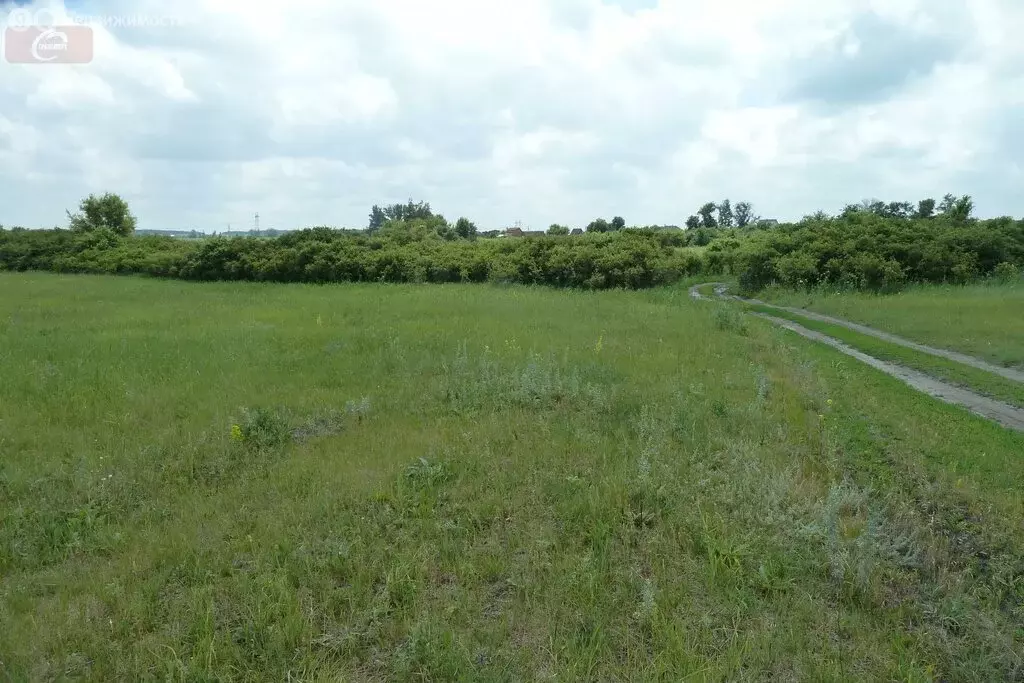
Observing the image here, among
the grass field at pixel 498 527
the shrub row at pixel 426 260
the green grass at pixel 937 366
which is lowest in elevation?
the grass field at pixel 498 527

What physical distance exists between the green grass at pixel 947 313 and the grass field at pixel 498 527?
193 inches

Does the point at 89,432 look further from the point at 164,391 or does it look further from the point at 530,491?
the point at 530,491

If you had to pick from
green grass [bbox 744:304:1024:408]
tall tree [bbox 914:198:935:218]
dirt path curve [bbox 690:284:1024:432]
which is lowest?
dirt path curve [bbox 690:284:1024:432]

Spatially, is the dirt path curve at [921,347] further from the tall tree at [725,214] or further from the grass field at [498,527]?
the tall tree at [725,214]

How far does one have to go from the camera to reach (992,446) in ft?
24.3

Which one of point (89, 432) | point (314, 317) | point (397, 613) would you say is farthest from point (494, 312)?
point (397, 613)

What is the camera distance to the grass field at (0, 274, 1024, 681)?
12.7ft

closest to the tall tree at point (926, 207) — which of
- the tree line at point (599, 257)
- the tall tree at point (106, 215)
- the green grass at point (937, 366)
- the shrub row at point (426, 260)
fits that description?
the tree line at point (599, 257)

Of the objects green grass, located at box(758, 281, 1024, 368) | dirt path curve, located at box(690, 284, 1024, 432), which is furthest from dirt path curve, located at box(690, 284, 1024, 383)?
dirt path curve, located at box(690, 284, 1024, 432)

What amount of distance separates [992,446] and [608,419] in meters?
4.25

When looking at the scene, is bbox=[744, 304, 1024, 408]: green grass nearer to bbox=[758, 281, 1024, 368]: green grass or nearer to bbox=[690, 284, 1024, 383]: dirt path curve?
bbox=[690, 284, 1024, 383]: dirt path curve

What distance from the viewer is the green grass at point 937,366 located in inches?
398

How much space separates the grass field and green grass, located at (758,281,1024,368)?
16.1 ft

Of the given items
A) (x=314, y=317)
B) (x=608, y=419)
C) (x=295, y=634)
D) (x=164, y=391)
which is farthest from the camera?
(x=314, y=317)
